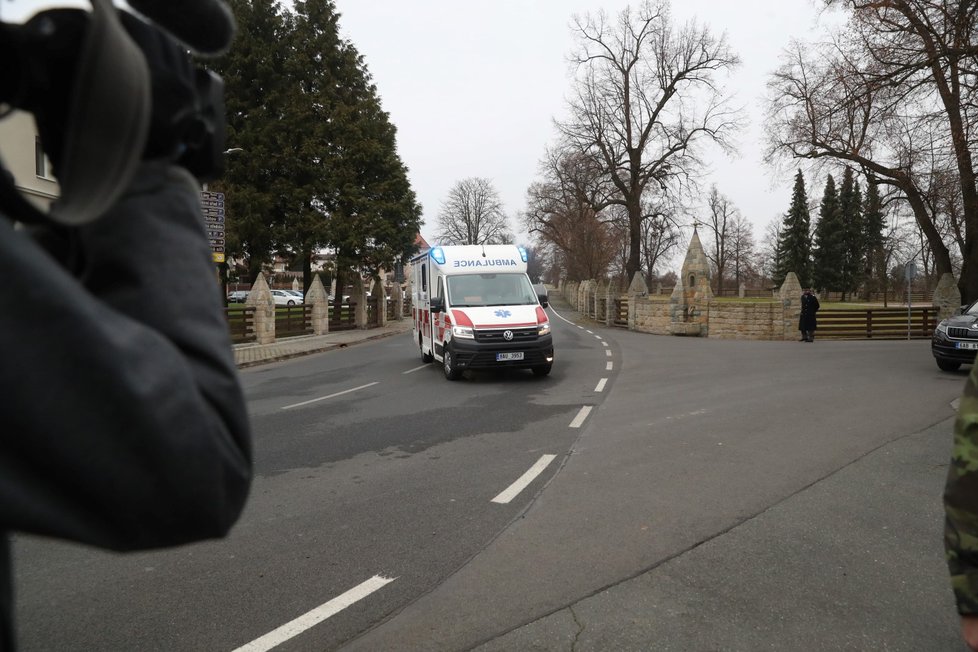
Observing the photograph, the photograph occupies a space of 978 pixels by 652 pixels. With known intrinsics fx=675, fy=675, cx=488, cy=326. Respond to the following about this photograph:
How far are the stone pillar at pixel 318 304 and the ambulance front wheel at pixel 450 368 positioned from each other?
17.8 m

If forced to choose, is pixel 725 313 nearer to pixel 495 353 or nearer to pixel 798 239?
pixel 495 353

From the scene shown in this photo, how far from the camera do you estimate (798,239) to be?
2950 inches

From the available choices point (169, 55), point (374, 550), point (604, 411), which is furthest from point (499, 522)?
point (604, 411)

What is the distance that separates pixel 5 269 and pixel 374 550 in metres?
3.94

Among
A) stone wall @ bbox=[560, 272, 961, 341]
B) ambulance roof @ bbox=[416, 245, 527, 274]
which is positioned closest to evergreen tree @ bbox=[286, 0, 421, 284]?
stone wall @ bbox=[560, 272, 961, 341]

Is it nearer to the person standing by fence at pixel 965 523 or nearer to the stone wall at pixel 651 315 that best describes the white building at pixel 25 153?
the person standing by fence at pixel 965 523

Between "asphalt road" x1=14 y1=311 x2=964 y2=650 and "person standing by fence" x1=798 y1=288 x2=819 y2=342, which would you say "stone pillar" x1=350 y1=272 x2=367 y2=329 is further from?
"asphalt road" x1=14 y1=311 x2=964 y2=650

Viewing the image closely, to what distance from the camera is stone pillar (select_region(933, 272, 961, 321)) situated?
86.7 ft

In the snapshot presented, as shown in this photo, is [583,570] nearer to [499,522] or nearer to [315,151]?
[499,522]

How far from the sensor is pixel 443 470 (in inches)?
250

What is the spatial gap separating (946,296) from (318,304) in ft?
85.0

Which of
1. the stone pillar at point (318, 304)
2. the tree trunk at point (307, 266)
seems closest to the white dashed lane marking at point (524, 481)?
the stone pillar at point (318, 304)

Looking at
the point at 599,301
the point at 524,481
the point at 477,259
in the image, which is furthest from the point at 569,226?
the point at 524,481

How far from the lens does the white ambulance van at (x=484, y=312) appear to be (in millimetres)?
13000
